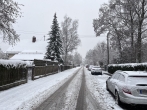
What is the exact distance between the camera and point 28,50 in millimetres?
49531

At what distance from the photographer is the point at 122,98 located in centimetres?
661

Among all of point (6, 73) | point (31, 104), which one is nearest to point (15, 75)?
point (6, 73)

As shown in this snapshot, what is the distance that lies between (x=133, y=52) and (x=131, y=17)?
5.38 m

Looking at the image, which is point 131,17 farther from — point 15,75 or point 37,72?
point 15,75

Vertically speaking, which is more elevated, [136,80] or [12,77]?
[136,80]

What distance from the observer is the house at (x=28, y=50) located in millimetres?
44141

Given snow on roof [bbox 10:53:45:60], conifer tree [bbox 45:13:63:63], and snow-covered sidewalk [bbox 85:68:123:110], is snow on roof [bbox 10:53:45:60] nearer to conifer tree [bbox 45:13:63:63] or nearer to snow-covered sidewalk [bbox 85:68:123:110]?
conifer tree [bbox 45:13:63:63]

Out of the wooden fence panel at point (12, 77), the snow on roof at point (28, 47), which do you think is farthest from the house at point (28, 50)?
the wooden fence panel at point (12, 77)

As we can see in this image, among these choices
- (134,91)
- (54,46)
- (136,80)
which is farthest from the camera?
(54,46)

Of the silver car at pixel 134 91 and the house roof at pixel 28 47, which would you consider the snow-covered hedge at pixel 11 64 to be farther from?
the house roof at pixel 28 47

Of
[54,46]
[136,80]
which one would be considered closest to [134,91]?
[136,80]

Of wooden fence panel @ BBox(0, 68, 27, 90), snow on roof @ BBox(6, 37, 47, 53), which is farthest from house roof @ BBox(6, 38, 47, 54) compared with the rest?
wooden fence panel @ BBox(0, 68, 27, 90)

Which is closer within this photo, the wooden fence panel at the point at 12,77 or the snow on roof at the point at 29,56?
the wooden fence panel at the point at 12,77

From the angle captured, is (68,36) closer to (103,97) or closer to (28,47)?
(28,47)
